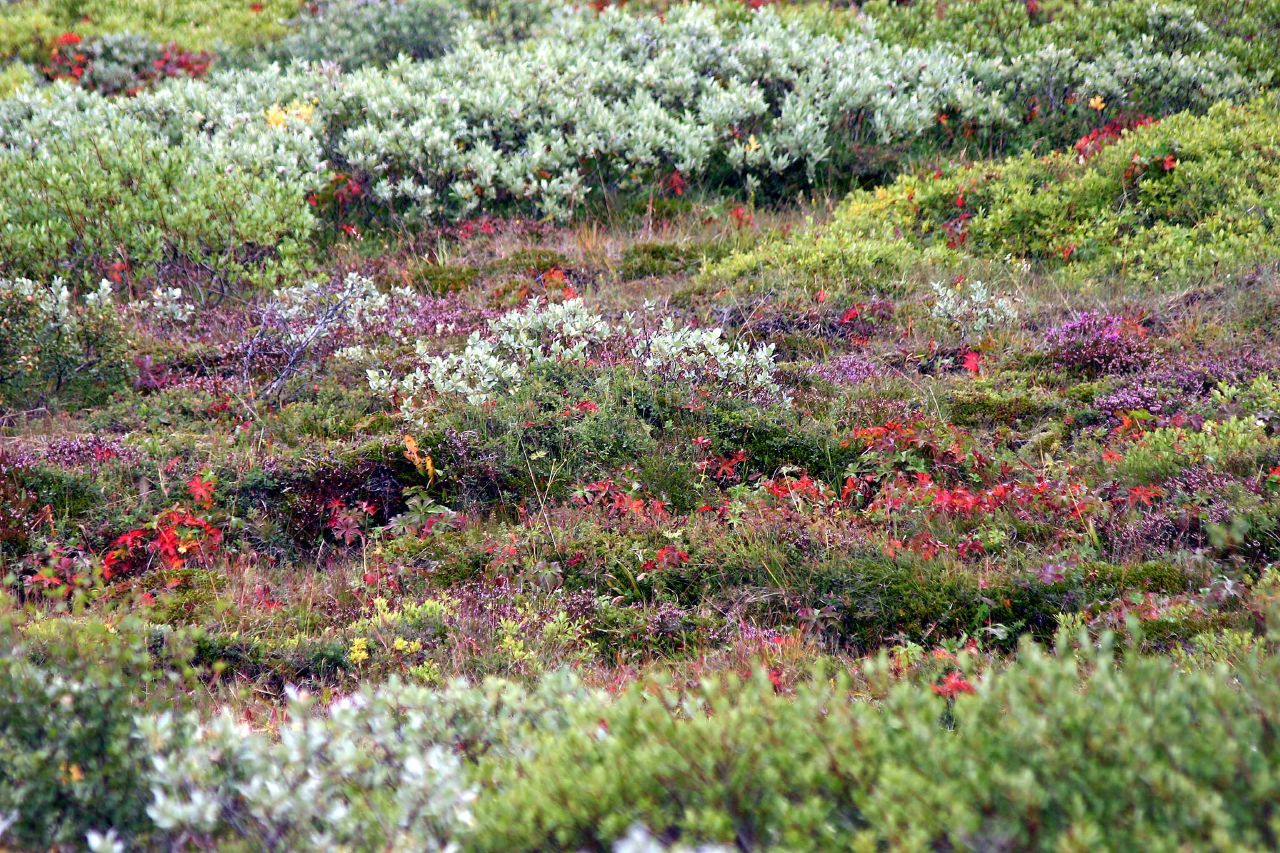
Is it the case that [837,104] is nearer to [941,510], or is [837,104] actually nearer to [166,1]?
[941,510]

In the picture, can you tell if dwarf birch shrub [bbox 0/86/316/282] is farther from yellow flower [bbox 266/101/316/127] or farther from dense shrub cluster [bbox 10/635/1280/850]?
dense shrub cluster [bbox 10/635/1280/850]

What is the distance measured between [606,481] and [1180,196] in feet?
21.1

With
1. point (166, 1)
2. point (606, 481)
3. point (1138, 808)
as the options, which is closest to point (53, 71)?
point (166, 1)

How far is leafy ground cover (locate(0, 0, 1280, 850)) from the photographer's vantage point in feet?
7.89

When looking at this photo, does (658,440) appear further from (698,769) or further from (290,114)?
(290,114)

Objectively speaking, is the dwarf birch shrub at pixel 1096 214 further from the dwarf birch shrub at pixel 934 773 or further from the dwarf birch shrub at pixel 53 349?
the dwarf birch shrub at pixel 934 773

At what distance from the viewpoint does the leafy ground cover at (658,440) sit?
2404 millimetres

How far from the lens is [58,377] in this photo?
7.27 meters

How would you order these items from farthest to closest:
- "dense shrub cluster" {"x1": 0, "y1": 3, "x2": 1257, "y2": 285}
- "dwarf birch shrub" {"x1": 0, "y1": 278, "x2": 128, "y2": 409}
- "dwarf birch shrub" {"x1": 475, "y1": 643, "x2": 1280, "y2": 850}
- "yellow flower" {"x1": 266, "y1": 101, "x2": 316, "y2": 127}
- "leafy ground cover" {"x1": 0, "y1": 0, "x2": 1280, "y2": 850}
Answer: "yellow flower" {"x1": 266, "y1": 101, "x2": 316, "y2": 127}, "dense shrub cluster" {"x1": 0, "y1": 3, "x2": 1257, "y2": 285}, "dwarf birch shrub" {"x1": 0, "y1": 278, "x2": 128, "y2": 409}, "leafy ground cover" {"x1": 0, "y1": 0, "x2": 1280, "y2": 850}, "dwarf birch shrub" {"x1": 475, "y1": 643, "x2": 1280, "y2": 850}

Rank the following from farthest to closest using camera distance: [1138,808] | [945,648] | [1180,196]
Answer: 1. [1180,196]
2. [945,648]
3. [1138,808]

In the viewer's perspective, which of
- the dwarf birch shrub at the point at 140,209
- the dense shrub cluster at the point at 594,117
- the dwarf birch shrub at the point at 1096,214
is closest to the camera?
the dwarf birch shrub at the point at 1096,214

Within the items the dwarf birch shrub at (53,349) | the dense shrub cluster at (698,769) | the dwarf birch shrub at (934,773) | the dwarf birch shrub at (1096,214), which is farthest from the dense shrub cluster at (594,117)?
the dwarf birch shrub at (934,773)

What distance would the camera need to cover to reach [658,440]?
6.26m

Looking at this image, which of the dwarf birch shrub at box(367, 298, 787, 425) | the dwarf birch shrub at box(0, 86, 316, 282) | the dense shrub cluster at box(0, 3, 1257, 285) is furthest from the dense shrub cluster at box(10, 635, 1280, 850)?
the dense shrub cluster at box(0, 3, 1257, 285)
